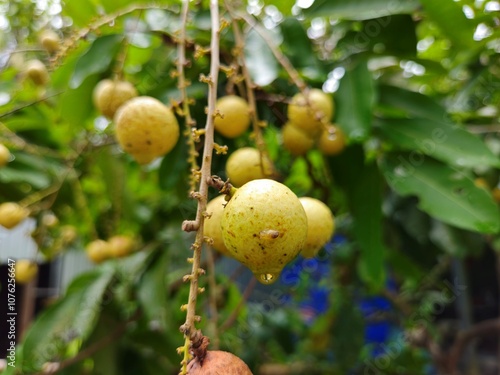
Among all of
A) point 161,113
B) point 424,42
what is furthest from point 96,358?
point 424,42

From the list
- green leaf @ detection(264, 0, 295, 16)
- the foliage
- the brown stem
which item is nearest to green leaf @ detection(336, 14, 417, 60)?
the foliage

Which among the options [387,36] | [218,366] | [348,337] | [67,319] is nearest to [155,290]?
[67,319]

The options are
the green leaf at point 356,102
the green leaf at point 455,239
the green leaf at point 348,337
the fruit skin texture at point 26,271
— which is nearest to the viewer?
the green leaf at point 356,102

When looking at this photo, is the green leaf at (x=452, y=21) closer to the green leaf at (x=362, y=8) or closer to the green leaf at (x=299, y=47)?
the green leaf at (x=362, y=8)

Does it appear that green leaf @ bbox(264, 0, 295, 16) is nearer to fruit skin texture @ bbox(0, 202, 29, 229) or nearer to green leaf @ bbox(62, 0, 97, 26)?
green leaf @ bbox(62, 0, 97, 26)

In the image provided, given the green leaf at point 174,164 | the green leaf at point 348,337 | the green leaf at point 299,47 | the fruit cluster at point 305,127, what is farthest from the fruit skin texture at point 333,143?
the green leaf at point 348,337

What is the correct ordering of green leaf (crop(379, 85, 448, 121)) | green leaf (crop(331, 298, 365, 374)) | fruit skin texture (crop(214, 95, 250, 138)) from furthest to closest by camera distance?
green leaf (crop(331, 298, 365, 374)), green leaf (crop(379, 85, 448, 121)), fruit skin texture (crop(214, 95, 250, 138))
